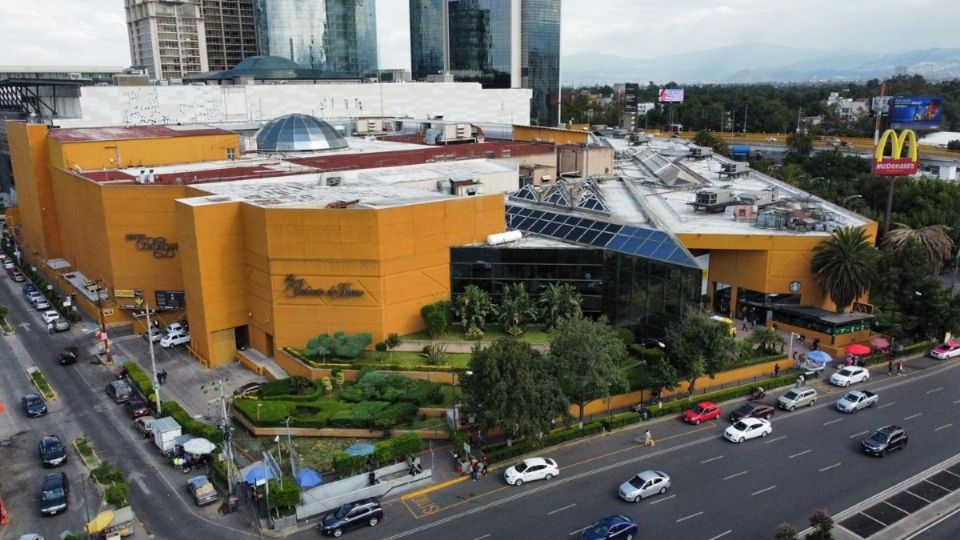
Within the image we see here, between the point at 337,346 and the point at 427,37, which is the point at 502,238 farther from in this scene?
the point at 427,37

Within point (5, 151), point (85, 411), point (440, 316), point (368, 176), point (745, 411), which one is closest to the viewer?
point (745, 411)

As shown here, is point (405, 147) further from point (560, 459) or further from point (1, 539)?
point (1, 539)

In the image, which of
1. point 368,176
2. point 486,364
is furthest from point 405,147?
point 486,364

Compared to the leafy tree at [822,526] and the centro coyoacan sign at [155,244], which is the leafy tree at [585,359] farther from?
the centro coyoacan sign at [155,244]

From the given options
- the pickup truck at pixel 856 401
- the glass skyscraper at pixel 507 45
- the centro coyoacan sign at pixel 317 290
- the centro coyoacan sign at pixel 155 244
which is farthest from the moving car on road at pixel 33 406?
the glass skyscraper at pixel 507 45

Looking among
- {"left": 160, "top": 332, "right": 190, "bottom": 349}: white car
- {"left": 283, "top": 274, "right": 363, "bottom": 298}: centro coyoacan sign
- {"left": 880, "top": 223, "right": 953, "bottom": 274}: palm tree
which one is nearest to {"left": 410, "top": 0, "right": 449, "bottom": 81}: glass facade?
{"left": 880, "top": 223, "right": 953, "bottom": 274}: palm tree

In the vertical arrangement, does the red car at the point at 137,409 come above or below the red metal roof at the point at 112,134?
below

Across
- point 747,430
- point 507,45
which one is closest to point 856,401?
point 747,430
